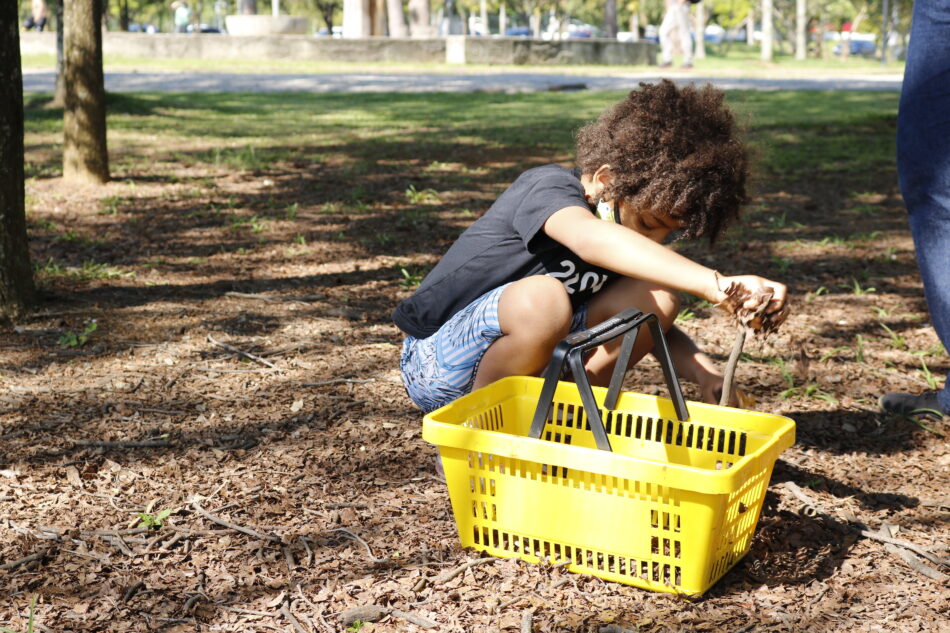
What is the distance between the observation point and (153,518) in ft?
8.19

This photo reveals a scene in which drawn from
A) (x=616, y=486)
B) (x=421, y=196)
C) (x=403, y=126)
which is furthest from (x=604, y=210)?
(x=403, y=126)

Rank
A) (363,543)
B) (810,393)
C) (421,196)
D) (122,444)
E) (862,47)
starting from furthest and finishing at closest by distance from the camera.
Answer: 1. (862,47)
2. (421,196)
3. (810,393)
4. (122,444)
5. (363,543)

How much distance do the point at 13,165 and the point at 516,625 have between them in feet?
9.37

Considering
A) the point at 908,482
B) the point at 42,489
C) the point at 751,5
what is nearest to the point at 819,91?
the point at 908,482

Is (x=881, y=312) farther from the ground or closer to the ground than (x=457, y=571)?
farther from the ground

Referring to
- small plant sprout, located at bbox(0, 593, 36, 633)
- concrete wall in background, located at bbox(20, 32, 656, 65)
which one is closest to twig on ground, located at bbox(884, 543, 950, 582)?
small plant sprout, located at bbox(0, 593, 36, 633)

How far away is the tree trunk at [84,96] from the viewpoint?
631 centimetres

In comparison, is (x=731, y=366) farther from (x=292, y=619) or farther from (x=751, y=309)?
(x=292, y=619)

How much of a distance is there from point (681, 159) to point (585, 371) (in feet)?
2.18

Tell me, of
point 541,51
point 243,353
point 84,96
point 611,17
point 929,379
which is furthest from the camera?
point 611,17

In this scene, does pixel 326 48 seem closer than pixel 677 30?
Yes

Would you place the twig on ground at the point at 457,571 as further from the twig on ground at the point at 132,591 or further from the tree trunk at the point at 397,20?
the tree trunk at the point at 397,20

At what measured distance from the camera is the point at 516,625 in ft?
6.80

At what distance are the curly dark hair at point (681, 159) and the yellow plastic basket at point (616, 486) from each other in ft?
1.18
